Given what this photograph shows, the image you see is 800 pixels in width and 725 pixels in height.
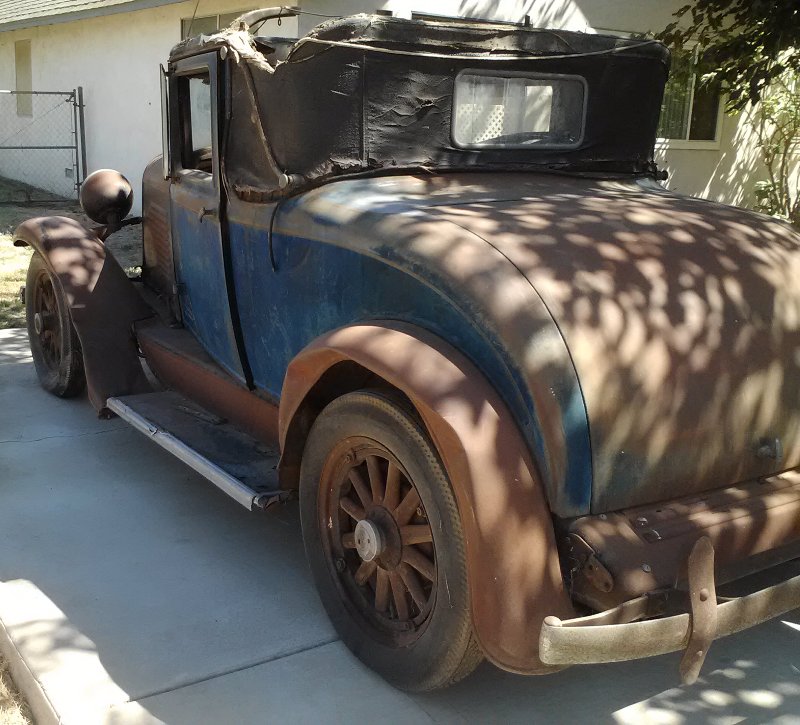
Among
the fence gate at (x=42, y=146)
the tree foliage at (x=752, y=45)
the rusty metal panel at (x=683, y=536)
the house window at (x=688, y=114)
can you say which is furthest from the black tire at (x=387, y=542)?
the fence gate at (x=42, y=146)

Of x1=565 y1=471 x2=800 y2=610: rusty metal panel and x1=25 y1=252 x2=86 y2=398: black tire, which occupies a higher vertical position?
x1=565 y1=471 x2=800 y2=610: rusty metal panel

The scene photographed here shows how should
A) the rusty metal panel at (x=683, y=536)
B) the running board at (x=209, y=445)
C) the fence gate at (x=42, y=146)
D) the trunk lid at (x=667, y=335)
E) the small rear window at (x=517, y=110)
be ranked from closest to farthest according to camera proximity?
the rusty metal panel at (x=683, y=536) → the trunk lid at (x=667, y=335) → the running board at (x=209, y=445) → the small rear window at (x=517, y=110) → the fence gate at (x=42, y=146)

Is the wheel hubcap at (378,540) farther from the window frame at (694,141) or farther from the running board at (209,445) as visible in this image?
the window frame at (694,141)

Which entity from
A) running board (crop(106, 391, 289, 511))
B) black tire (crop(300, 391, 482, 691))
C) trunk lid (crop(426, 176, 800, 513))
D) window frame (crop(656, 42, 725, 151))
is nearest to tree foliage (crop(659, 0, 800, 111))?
window frame (crop(656, 42, 725, 151))

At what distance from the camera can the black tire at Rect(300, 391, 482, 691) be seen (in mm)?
2549

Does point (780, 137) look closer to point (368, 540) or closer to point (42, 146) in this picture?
point (368, 540)

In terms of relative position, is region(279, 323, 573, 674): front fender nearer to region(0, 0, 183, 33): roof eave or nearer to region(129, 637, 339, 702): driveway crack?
region(129, 637, 339, 702): driveway crack

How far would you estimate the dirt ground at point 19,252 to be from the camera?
7.73 metres

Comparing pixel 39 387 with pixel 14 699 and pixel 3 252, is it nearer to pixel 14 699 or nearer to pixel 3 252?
pixel 14 699

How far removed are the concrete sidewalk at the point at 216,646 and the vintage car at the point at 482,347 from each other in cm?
19

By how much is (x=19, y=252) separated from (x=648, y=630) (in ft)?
31.5

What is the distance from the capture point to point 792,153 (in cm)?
1231

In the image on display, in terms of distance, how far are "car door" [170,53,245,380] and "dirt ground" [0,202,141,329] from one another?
1.15 meters

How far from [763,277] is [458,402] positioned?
1.14 meters
